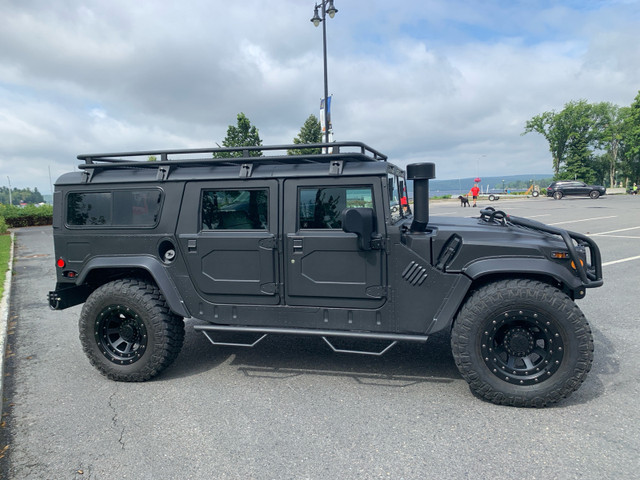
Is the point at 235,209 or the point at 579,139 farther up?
the point at 579,139

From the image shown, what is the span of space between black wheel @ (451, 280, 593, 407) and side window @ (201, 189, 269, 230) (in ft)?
6.26

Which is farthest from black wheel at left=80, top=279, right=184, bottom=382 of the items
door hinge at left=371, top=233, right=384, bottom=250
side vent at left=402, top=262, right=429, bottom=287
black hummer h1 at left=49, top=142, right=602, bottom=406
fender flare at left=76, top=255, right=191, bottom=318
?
side vent at left=402, top=262, right=429, bottom=287

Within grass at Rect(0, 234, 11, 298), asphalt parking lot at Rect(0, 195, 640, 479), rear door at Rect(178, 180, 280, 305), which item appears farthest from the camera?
grass at Rect(0, 234, 11, 298)

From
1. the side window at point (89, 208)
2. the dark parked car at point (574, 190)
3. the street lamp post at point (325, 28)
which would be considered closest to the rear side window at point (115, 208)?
the side window at point (89, 208)

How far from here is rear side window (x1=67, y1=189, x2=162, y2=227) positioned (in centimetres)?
401

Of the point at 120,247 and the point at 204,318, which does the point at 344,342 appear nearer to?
the point at 204,318

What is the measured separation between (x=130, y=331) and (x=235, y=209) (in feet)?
5.12

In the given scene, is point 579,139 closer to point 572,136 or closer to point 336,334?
point 572,136

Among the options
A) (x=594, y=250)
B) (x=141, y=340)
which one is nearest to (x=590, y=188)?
(x=594, y=250)

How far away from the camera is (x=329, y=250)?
11.9 feet

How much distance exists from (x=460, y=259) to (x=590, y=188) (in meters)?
39.0

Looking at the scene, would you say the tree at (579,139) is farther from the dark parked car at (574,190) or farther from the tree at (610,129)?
the dark parked car at (574,190)

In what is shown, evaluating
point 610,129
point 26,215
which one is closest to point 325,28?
point 26,215

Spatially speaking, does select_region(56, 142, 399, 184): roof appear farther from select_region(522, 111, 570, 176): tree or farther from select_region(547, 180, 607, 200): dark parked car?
select_region(522, 111, 570, 176): tree
